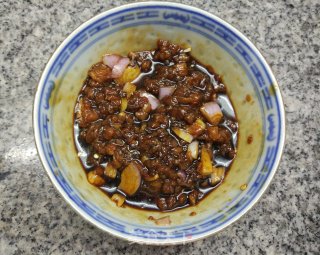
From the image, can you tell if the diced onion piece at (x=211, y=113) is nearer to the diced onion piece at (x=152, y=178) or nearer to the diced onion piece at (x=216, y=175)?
the diced onion piece at (x=216, y=175)

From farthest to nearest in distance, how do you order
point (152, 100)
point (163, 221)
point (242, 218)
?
point (242, 218)
point (152, 100)
point (163, 221)

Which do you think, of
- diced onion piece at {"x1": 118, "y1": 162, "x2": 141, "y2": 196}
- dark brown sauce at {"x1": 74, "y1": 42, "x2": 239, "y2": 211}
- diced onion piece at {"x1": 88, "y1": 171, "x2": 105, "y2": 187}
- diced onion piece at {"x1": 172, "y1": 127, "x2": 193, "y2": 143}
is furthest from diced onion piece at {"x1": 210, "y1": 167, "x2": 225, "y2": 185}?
diced onion piece at {"x1": 88, "y1": 171, "x2": 105, "y2": 187}

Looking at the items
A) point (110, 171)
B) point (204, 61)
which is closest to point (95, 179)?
point (110, 171)

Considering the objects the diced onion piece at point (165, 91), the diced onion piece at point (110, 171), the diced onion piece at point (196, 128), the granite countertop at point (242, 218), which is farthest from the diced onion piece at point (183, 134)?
the granite countertop at point (242, 218)

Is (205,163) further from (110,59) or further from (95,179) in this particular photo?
(110,59)

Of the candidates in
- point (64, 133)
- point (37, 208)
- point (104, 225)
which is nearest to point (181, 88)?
point (64, 133)
